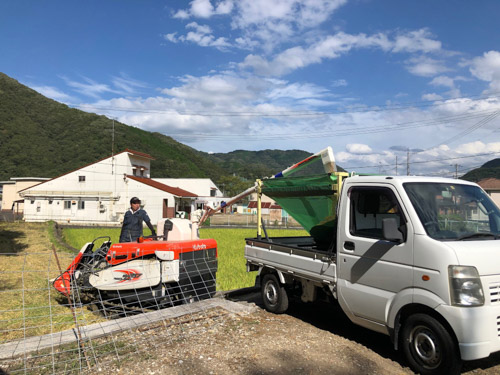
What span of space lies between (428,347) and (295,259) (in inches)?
88.0

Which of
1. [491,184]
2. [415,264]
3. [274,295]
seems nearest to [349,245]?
[415,264]

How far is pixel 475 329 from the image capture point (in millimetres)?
3561

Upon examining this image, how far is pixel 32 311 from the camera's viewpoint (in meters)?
7.11

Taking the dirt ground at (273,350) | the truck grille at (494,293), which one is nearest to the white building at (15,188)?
the dirt ground at (273,350)

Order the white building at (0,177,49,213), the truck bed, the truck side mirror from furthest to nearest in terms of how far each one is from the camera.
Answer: the white building at (0,177,49,213), the truck bed, the truck side mirror

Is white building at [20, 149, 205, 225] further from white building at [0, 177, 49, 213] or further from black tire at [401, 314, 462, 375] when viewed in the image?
black tire at [401, 314, 462, 375]

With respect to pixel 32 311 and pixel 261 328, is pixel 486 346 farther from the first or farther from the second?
pixel 32 311

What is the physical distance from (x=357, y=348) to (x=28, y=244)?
1755 cm

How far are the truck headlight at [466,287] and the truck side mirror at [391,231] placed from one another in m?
0.62

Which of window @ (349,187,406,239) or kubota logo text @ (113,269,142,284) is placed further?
kubota logo text @ (113,269,142,284)

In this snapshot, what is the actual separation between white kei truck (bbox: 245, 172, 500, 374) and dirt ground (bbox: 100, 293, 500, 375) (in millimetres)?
437

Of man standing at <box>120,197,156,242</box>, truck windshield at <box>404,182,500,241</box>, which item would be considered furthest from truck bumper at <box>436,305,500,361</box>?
man standing at <box>120,197,156,242</box>

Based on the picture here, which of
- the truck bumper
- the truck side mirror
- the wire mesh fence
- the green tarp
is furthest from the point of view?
the green tarp

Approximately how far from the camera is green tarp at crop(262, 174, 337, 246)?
5711 millimetres
